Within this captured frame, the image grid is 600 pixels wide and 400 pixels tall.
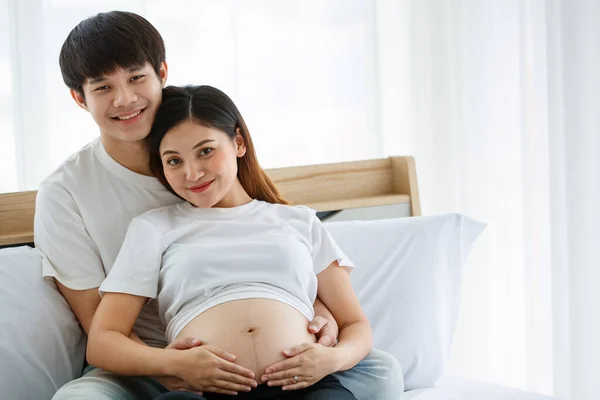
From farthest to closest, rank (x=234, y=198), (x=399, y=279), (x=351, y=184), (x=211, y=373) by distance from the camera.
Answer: (x=351, y=184) → (x=399, y=279) → (x=234, y=198) → (x=211, y=373)

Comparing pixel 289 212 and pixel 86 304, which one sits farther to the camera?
pixel 289 212

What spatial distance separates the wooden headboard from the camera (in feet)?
7.35

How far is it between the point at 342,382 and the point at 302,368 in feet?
0.55

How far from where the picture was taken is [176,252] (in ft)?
5.23

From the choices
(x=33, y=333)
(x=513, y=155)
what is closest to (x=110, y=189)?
(x=33, y=333)

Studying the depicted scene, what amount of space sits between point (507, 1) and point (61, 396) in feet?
6.27

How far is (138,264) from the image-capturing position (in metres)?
1.56

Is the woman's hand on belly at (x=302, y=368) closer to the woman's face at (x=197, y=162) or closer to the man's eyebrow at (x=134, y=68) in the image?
the woman's face at (x=197, y=162)

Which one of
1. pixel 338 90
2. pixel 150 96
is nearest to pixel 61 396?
pixel 150 96

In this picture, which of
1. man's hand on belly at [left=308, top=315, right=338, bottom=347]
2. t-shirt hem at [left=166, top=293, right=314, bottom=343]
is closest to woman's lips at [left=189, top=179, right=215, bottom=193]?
t-shirt hem at [left=166, top=293, right=314, bottom=343]

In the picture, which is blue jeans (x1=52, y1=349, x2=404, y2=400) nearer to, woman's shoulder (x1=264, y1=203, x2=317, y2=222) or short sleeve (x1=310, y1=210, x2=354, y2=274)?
short sleeve (x1=310, y1=210, x2=354, y2=274)

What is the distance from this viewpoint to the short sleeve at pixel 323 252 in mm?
1692

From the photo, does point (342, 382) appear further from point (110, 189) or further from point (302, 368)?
point (110, 189)

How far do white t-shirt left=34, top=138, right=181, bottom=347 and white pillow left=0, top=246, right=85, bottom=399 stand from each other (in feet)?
0.14
